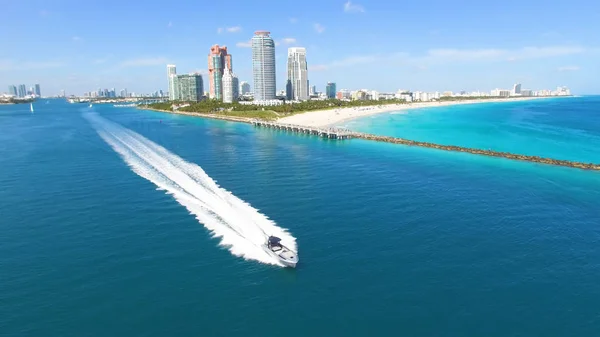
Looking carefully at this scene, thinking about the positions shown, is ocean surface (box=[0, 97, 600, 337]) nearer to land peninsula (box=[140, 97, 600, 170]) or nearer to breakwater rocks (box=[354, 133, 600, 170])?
breakwater rocks (box=[354, 133, 600, 170])

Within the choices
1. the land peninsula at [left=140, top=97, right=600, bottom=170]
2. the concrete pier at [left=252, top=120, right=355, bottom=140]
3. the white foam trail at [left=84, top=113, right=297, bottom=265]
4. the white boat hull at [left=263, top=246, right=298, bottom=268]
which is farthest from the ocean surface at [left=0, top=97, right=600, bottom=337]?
the concrete pier at [left=252, top=120, right=355, bottom=140]

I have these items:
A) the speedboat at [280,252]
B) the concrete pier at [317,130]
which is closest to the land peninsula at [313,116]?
the concrete pier at [317,130]

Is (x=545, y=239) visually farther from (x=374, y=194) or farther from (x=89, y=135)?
(x=89, y=135)

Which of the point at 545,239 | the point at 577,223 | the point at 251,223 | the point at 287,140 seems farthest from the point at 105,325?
the point at 287,140

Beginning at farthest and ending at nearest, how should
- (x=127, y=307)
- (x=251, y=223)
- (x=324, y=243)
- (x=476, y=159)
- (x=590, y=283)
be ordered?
(x=476, y=159) < (x=251, y=223) < (x=324, y=243) < (x=590, y=283) < (x=127, y=307)

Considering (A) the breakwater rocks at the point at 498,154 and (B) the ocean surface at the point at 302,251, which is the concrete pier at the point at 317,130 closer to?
(A) the breakwater rocks at the point at 498,154

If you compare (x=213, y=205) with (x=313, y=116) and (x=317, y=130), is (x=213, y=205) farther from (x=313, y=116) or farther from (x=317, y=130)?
(x=313, y=116)
